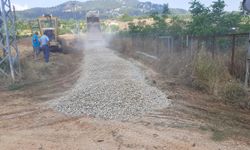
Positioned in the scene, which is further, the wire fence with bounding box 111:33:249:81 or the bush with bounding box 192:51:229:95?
the wire fence with bounding box 111:33:249:81

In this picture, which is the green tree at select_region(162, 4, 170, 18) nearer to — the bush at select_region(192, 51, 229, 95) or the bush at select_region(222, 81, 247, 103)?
the bush at select_region(192, 51, 229, 95)

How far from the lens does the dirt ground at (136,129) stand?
6.11m

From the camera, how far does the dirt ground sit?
6.11 m

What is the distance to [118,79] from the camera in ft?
41.3

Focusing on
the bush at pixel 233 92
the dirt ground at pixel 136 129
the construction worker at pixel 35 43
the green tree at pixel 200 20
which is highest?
the green tree at pixel 200 20

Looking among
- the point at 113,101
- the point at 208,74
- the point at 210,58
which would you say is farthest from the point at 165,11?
the point at 113,101

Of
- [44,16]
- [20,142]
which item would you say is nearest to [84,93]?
[20,142]

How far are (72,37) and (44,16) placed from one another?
441 cm

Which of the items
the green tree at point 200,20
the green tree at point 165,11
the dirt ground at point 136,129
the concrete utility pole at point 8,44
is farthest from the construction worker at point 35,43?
the green tree at point 165,11

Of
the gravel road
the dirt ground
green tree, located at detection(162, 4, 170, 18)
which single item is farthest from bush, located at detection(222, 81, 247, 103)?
green tree, located at detection(162, 4, 170, 18)

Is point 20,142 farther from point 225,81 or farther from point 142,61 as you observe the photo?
point 142,61

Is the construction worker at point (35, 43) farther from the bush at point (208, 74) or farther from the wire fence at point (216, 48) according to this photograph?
the bush at point (208, 74)

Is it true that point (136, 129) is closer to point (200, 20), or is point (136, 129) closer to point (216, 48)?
point (216, 48)

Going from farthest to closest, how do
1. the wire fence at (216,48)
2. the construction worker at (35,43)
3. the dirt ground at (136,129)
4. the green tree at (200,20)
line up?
the construction worker at (35,43)
the green tree at (200,20)
the wire fence at (216,48)
the dirt ground at (136,129)
